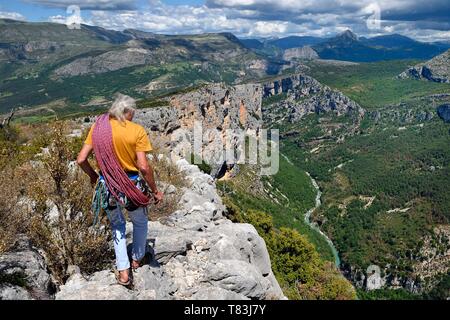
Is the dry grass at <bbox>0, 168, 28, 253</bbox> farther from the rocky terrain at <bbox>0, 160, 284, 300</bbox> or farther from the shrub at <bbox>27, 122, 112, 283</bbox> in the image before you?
the shrub at <bbox>27, 122, 112, 283</bbox>

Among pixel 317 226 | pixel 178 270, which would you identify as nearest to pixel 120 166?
pixel 178 270

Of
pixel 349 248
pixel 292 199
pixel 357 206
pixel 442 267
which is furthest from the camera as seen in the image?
pixel 357 206

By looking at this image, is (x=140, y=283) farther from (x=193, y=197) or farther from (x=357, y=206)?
(x=357, y=206)

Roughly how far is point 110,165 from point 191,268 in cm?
481

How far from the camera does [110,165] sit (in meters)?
8.74

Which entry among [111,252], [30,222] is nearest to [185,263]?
[111,252]

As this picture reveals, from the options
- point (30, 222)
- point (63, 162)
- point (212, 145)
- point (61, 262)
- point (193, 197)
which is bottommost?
point (212, 145)

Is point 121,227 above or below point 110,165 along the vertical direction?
below

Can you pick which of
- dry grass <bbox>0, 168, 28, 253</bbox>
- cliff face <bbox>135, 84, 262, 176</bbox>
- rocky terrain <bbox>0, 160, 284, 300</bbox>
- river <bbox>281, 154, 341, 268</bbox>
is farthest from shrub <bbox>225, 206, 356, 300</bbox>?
river <bbox>281, 154, 341, 268</bbox>

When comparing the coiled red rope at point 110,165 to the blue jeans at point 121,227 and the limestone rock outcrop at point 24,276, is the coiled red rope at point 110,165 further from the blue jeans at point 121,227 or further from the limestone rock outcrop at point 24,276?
the limestone rock outcrop at point 24,276

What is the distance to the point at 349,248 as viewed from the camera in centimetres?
12606

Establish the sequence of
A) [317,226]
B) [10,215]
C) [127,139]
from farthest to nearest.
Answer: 1. [317,226]
2. [10,215]
3. [127,139]

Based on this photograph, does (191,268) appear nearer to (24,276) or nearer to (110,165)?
(24,276)
